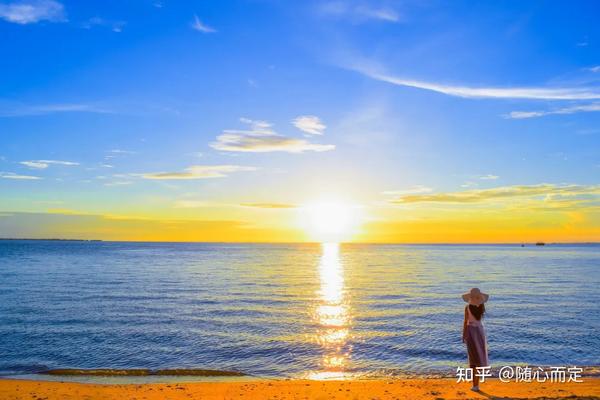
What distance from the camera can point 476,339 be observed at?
1375 cm

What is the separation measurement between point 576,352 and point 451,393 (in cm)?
1106

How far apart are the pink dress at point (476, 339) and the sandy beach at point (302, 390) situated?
1099 millimetres

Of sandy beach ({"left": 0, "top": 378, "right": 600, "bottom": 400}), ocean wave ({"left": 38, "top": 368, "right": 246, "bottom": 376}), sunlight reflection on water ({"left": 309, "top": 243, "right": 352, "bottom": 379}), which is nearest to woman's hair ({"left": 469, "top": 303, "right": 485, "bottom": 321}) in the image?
sandy beach ({"left": 0, "top": 378, "right": 600, "bottom": 400})

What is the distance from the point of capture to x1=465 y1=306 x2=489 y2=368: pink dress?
13.7m

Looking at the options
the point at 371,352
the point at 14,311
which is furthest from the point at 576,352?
the point at 14,311

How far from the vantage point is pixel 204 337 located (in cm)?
2398

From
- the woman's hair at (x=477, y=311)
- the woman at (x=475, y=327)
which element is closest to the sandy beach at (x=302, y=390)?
the woman at (x=475, y=327)

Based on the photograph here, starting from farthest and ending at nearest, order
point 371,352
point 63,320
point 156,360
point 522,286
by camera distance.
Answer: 1. point 522,286
2. point 63,320
3. point 371,352
4. point 156,360

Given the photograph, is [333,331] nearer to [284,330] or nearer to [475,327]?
[284,330]

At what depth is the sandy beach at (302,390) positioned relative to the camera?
13.9m

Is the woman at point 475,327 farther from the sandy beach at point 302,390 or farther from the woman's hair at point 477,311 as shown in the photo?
the sandy beach at point 302,390

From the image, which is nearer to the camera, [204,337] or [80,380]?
[80,380]

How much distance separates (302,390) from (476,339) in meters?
5.72

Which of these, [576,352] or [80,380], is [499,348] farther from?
[80,380]
